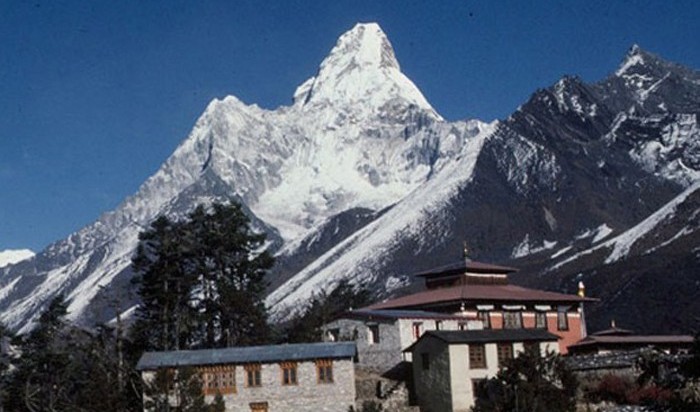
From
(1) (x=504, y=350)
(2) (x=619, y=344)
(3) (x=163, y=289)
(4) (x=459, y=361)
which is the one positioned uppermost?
(3) (x=163, y=289)

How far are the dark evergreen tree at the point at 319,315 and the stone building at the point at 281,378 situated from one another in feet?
40.5

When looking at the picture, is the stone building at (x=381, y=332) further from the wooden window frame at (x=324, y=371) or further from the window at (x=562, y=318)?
the window at (x=562, y=318)

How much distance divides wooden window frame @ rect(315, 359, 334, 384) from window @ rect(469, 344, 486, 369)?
6522mm

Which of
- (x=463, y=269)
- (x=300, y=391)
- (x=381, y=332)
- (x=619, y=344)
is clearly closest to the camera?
(x=300, y=391)

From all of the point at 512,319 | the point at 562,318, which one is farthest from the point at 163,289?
the point at 562,318

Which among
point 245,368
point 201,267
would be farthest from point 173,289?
point 245,368

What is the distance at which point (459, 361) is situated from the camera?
46188 mm

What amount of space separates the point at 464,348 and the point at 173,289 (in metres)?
23.0

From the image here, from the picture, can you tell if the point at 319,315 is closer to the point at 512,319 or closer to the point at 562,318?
the point at 512,319

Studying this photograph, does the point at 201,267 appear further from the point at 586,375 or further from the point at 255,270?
the point at 586,375

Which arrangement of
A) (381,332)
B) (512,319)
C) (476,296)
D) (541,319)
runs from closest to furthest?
1. (381,332)
2. (476,296)
3. (512,319)
4. (541,319)

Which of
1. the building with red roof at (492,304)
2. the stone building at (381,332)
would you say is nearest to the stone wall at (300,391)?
the stone building at (381,332)

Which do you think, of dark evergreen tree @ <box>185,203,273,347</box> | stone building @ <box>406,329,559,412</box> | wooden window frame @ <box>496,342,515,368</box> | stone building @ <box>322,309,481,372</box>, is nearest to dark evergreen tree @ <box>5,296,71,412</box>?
dark evergreen tree @ <box>185,203,273,347</box>

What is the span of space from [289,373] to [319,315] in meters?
27.9
